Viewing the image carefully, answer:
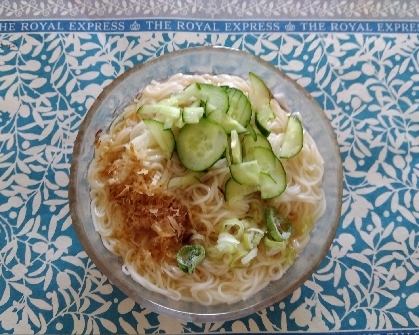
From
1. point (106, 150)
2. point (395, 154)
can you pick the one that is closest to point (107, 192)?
point (106, 150)

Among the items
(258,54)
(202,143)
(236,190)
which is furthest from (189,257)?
(258,54)

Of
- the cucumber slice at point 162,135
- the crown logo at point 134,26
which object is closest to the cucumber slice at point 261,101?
the cucumber slice at point 162,135

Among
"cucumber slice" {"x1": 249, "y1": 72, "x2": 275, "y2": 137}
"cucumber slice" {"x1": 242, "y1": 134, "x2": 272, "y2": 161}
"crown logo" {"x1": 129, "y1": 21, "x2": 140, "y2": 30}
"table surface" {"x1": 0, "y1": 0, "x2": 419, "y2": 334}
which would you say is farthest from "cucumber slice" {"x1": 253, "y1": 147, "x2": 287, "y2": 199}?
"crown logo" {"x1": 129, "y1": 21, "x2": 140, "y2": 30}

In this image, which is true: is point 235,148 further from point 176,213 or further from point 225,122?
point 176,213

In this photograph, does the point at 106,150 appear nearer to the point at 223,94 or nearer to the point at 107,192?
the point at 107,192

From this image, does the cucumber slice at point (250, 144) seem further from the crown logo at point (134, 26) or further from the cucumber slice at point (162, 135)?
the crown logo at point (134, 26)

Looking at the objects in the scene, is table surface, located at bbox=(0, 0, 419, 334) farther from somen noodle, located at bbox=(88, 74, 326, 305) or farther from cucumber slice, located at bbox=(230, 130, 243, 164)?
cucumber slice, located at bbox=(230, 130, 243, 164)
